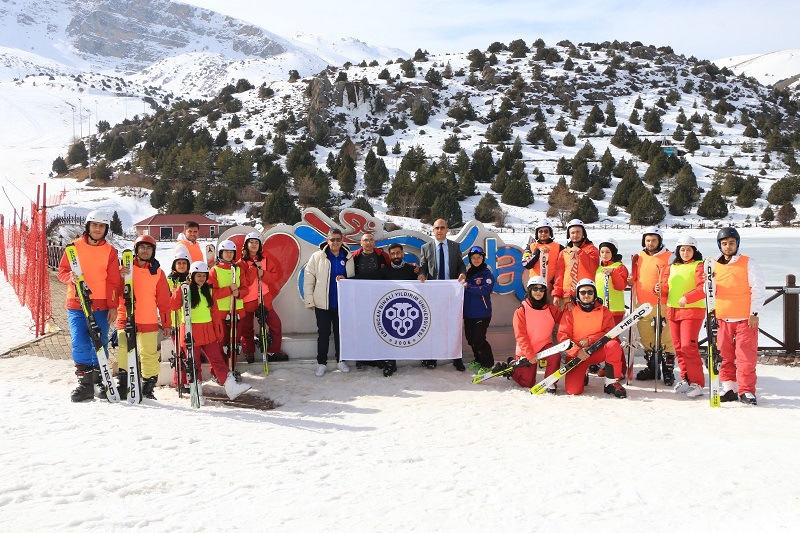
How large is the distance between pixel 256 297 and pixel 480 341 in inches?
110

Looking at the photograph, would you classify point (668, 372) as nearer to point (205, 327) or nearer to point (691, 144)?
point (205, 327)

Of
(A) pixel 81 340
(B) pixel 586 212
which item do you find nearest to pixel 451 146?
(B) pixel 586 212

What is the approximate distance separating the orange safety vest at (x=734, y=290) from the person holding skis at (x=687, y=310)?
180mm

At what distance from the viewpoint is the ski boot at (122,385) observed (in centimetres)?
564

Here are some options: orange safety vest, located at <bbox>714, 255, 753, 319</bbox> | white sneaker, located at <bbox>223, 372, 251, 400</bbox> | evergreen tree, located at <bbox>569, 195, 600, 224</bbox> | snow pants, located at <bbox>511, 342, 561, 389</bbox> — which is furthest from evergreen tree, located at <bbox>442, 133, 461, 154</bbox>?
white sneaker, located at <bbox>223, 372, 251, 400</bbox>

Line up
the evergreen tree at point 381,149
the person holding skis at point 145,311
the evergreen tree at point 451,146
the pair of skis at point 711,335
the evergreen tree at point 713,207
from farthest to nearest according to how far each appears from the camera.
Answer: the evergreen tree at point 381,149, the evergreen tree at point 451,146, the evergreen tree at point 713,207, the person holding skis at point 145,311, the pair of skis at point 711,335

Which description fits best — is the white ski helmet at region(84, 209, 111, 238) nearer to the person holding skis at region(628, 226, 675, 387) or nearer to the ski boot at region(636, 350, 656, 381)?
the person holding skis at region(628, 226, 675, 387)

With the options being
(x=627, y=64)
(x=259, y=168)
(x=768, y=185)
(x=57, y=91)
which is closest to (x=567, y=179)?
(x=768, y=185)

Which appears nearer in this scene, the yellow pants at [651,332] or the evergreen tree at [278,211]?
the yellow pants at [651,332]

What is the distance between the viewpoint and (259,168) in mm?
59781

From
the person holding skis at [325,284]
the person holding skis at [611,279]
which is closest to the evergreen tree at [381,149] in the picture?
the person holding skis at [325,284]

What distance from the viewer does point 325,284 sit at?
7.00 m

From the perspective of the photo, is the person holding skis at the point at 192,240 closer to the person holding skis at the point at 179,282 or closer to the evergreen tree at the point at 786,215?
the person holding skis at the point at 179,282

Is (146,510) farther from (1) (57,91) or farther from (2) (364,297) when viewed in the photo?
(1) (57,91)
